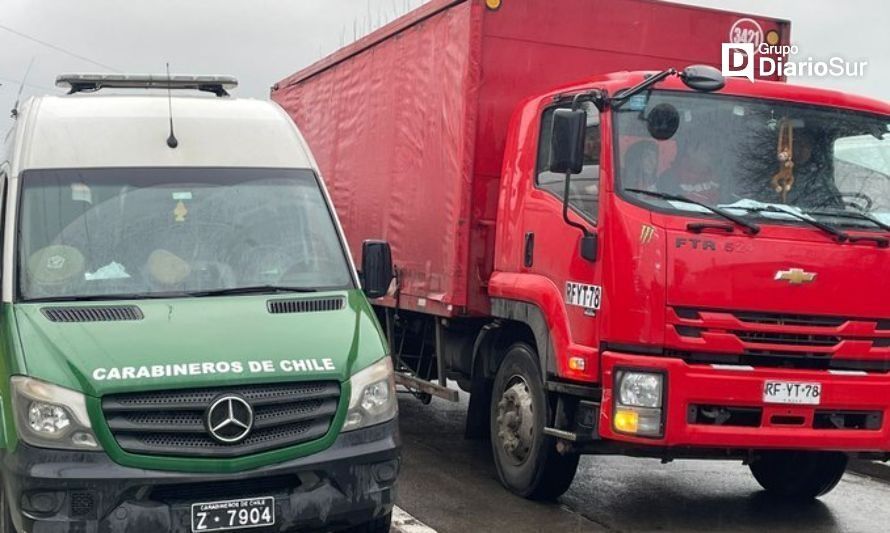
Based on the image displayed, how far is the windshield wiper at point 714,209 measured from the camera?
6543mm

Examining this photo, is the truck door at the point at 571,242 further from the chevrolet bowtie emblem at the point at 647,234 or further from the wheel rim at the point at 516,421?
the wheel rim at the point at 516,421

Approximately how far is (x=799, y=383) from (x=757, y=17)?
11.4ft

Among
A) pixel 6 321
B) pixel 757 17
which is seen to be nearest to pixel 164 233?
pixel 6 321

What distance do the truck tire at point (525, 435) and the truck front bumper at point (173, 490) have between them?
2.19 metres

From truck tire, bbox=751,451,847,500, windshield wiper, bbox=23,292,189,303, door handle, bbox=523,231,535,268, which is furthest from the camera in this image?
truck tire, bbox=751,451,847,500

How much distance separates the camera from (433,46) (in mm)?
8852

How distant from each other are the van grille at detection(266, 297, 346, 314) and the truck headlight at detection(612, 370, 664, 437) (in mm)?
1742

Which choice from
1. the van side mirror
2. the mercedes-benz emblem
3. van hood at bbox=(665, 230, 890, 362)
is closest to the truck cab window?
the van side mirror

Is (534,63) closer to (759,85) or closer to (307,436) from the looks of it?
(759,85)

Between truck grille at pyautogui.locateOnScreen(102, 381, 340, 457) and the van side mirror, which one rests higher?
the van side mirror

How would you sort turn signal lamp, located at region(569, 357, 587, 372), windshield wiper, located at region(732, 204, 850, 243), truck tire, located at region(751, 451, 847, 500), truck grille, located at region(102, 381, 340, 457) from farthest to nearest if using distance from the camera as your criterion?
truck tire, located at region(751, 451, 847, 500)
turn signal lamp, located at region(569, 357, 587, 372)
windshield wiper, located at region(732, 204, 850, 243)
truck grille, located at region(102, 381, 340, 457)

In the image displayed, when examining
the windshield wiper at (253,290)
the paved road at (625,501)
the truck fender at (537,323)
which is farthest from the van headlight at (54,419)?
the truck fender at (537,323)

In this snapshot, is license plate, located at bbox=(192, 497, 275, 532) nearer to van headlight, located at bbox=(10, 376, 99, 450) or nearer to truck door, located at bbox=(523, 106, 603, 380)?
van headlight, located at bbox=(10, 376, 99, 450)

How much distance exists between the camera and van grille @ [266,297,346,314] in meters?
5.73
